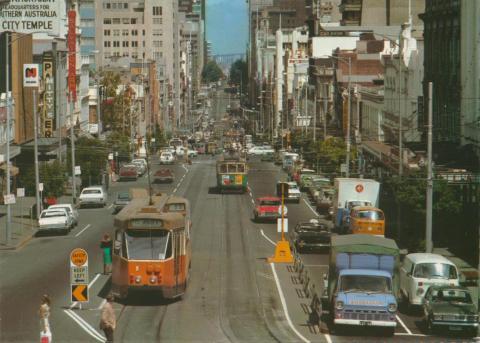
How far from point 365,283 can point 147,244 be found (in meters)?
7.04

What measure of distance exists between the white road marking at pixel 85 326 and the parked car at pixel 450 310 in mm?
8844

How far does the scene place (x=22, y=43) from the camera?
9606 cm

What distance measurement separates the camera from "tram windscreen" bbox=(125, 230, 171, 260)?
35.5m

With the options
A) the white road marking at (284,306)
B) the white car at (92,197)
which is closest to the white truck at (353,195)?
the white road marking at (284,306)

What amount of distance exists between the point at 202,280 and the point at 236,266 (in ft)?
16.4

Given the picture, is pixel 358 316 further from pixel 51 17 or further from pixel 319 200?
pixel 51 17

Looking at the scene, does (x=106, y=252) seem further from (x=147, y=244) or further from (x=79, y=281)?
(x=79, y=281)

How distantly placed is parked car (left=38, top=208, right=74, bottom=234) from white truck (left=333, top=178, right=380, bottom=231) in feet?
46.1

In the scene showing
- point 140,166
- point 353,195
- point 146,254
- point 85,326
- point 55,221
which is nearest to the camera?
point 85,326

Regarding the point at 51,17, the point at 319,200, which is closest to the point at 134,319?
the point at 319,200

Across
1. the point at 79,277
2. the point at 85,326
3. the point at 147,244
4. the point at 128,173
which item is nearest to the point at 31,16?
the point at 128,173

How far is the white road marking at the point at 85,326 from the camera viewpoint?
30.4m

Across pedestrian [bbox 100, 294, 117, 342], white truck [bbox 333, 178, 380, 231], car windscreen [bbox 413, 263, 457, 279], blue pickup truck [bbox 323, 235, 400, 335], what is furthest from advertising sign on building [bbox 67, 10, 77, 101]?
pedestrian [bbox 100, 294, 117, 342]

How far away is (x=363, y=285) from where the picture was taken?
32.3 meters
